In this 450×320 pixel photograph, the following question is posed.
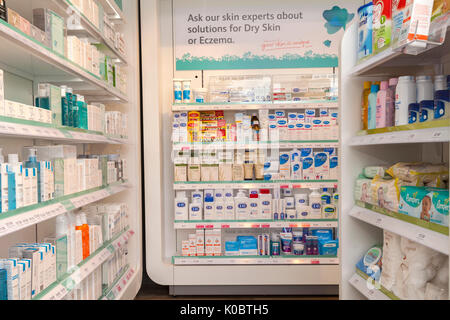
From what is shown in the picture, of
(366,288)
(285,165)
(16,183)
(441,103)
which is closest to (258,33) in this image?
(285,165)

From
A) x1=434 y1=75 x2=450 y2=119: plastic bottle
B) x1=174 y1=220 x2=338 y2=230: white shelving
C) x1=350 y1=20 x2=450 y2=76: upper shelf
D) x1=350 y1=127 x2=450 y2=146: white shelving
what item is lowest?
x1=174 y1=220 x2=338 y2=230: white shelving

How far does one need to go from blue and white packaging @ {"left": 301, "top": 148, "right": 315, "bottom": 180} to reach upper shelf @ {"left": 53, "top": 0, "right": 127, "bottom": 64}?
2028mm

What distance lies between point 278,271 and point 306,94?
182cm

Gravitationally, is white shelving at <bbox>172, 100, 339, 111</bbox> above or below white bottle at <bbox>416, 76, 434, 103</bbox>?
above

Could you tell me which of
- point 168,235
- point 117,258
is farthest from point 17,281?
point 168,235

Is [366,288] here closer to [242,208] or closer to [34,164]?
[242,208]

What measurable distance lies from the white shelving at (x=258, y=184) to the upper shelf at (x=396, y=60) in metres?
1.49

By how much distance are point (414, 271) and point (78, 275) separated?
1849 millimetres

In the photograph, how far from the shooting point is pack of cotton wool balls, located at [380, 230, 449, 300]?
1503 millimetres

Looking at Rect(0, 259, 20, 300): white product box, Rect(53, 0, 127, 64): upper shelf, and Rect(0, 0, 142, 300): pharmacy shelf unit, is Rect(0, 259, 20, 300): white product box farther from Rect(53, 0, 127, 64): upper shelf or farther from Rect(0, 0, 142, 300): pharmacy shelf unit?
Rect(53, 0, 127, 64): upper shelf

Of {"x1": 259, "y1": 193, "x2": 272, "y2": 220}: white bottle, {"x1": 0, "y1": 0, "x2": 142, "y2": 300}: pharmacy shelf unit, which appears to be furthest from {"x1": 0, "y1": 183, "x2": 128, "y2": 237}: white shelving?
{"x1": 259, "y1": 193, "x2": 272, "y2": 220}: white bottle
